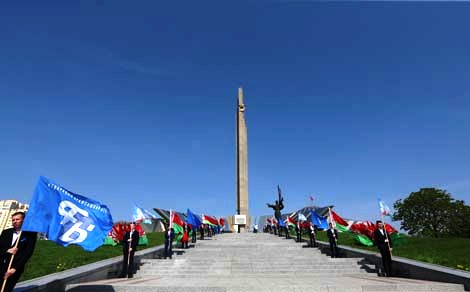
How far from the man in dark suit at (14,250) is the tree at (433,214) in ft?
138

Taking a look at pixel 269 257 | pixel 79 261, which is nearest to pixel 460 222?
pixel 269 257

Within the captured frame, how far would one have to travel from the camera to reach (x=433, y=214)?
4012 cm

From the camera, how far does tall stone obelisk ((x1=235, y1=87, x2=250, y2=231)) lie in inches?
1692

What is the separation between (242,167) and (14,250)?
133ft

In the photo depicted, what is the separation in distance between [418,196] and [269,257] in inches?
1366

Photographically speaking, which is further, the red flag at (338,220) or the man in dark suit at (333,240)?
the red flag at (338,220)

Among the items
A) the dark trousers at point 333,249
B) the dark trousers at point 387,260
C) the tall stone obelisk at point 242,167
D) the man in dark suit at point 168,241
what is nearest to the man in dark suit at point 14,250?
the man in dark suit at point 168,241

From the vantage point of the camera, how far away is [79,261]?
430 inches

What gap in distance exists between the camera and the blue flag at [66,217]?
16.1 feet

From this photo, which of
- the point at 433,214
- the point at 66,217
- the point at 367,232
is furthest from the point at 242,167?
the point at 66,217

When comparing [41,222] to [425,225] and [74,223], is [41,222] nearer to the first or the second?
[74,223]

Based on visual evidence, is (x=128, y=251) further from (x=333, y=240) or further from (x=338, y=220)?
(x=338, y=220)

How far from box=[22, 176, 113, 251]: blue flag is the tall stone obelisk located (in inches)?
1396

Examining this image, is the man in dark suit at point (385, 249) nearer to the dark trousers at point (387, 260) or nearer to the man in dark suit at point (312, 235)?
the dark trousers at point (387, 260)
